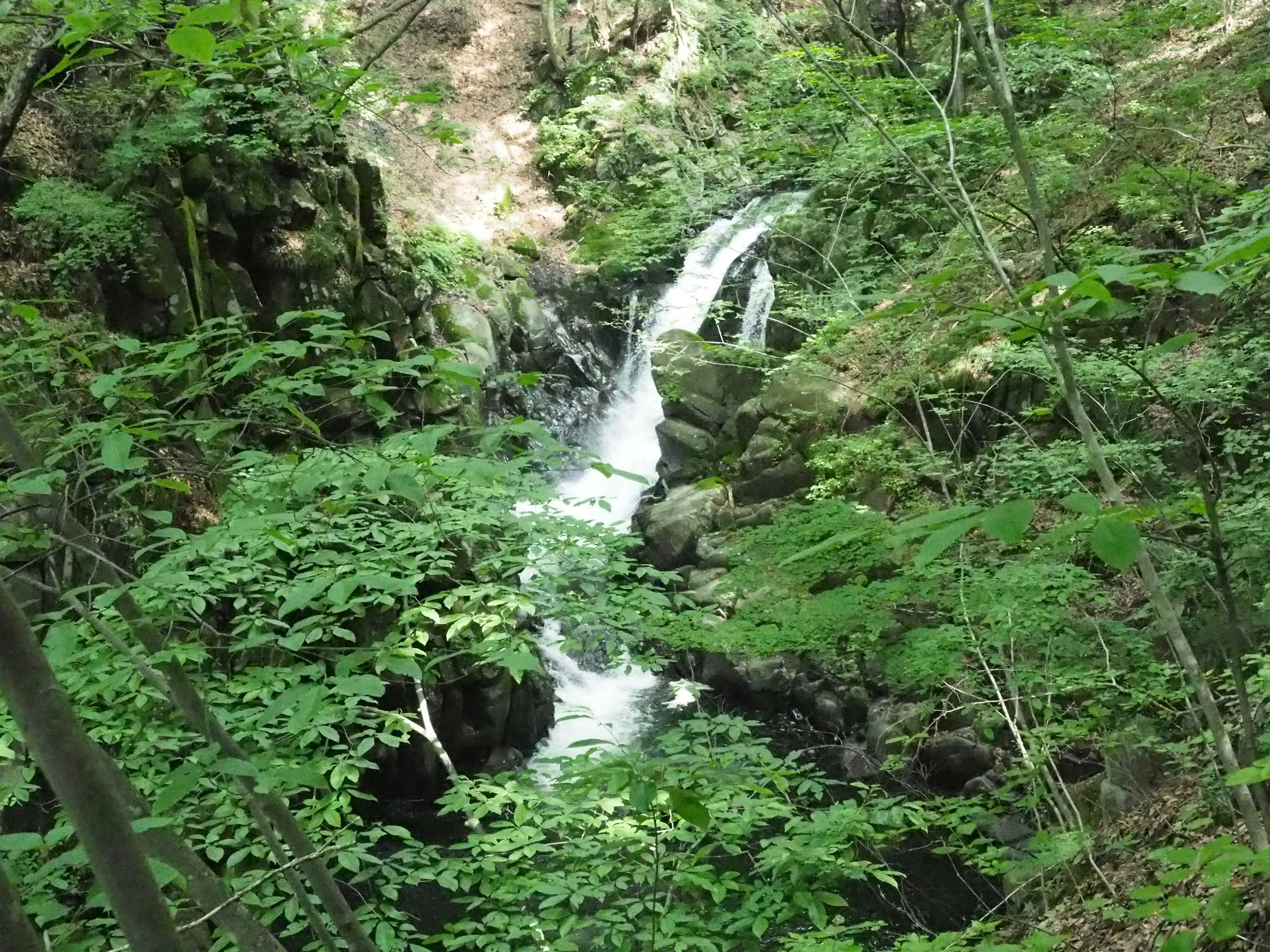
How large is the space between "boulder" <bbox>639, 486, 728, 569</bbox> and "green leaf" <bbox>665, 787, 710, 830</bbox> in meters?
8.66

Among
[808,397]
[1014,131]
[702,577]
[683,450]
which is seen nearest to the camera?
[1014,131]

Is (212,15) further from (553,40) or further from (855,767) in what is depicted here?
(553,40)

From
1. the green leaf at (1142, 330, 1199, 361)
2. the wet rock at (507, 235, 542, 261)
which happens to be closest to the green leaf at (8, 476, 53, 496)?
the green leaf at (1142, 330, 1199, 361)

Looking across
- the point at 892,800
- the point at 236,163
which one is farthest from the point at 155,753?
the point at 236,163

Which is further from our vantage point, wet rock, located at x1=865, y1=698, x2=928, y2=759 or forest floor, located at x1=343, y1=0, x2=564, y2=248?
forest floor, located at x1=343, y1=0, x2=564, y2=248

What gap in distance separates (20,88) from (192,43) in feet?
9.91

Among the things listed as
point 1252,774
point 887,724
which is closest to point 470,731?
Result: point 887,724

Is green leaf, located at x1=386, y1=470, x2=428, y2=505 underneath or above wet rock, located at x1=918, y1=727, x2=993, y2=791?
above

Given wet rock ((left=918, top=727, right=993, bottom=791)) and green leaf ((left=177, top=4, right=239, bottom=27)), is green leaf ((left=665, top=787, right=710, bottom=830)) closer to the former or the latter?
green leaf ((left=177, top=4, right=239, bottom=27))

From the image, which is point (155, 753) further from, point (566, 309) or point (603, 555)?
point (566, 309)

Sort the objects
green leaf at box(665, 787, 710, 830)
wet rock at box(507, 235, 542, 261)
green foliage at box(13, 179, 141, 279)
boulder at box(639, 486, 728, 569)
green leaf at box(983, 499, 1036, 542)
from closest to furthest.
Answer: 1. green leaf at box(983, 499, 1036, 542)
2. green leaf at box(665, 787, 710, 830)
3. green foliage at box(13, 179, 141, 279)
4. boulder at box(639, 486, 728, 569)
5. wet rock at box(507, 235, 542, 261)

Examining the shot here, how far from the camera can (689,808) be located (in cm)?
173

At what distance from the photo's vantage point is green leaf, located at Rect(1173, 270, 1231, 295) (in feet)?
3.49

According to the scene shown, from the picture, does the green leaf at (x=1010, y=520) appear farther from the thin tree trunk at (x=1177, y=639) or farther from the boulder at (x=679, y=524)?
the boulder at (x=679, y=524)
